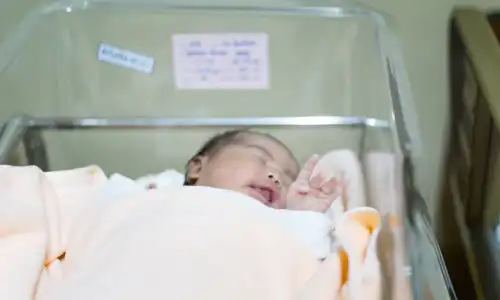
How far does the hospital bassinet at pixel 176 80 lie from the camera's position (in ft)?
4.48

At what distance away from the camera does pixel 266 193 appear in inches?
47.3

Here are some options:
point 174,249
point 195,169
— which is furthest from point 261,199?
point 174,249

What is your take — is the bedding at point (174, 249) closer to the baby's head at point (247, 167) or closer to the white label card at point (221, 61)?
the baby's head at point (247, 167)

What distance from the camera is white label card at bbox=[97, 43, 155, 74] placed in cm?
143

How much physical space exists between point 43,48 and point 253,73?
1.19ft

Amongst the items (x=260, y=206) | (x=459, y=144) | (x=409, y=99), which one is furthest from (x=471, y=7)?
(x=260, y=206)

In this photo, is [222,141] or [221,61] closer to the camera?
[222,141]

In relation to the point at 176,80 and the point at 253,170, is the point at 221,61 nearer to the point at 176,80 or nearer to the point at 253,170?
the point at 176,80

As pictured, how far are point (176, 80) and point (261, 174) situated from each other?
0.32 metres

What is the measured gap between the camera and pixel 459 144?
4.66 feet

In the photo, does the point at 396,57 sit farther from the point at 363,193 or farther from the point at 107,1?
the point at 107,1

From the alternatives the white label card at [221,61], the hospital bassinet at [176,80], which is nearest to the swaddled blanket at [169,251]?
the hospital bassinet at [176,80]

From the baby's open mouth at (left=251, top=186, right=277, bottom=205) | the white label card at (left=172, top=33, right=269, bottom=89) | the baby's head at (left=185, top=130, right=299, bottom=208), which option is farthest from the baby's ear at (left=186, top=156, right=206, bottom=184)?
the white label card at (left=172, top=33, right=269, bottom=89)

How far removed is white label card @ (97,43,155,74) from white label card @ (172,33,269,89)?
0.17 feet
